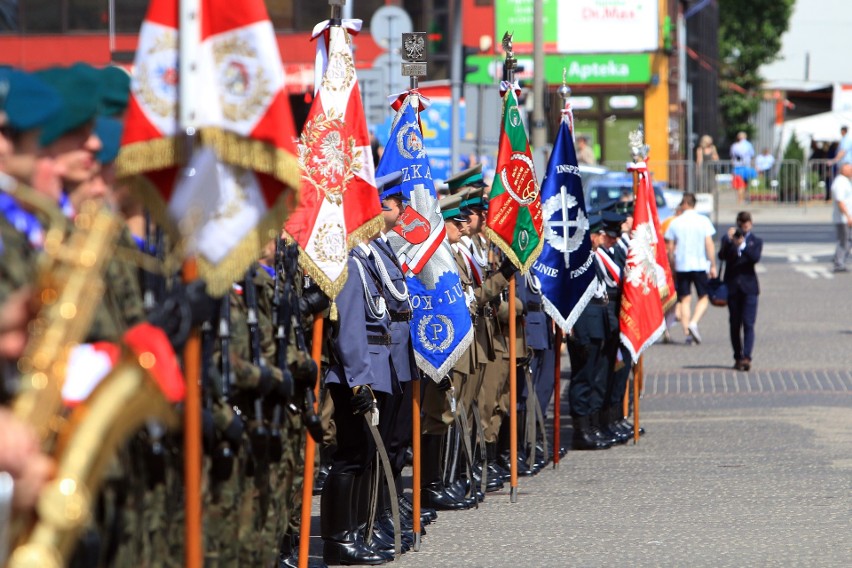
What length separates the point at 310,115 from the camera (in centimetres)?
857

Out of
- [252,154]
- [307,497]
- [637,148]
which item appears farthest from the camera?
[637,148]

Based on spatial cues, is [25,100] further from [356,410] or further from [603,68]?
[603,68]

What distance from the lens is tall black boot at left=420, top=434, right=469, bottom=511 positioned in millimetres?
10836

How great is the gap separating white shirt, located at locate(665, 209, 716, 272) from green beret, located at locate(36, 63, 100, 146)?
1681 centimetres

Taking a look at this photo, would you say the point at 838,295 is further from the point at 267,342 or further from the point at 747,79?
the point at 747,79

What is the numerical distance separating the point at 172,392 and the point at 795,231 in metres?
37.8

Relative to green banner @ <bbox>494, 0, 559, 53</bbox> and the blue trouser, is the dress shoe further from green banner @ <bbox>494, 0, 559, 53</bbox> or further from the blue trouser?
green banner @ <bbox>494, 0, 559, 53</bbox>

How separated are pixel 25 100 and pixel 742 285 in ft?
47.7

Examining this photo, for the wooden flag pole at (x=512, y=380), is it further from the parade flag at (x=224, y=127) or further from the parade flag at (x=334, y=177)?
the parade flag at (x=224, y=127)

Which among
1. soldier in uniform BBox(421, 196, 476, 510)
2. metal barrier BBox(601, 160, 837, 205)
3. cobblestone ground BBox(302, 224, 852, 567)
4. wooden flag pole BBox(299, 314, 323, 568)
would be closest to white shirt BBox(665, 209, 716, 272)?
cobblestone ground BBox(302, 224, 852, 567)

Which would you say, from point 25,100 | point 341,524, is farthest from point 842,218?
point 25,100

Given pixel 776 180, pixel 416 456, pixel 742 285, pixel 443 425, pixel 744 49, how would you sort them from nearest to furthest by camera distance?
pixel 416 456 → pixel 443 425 → pixel 742 285 → pixel 776 180 → pixel 744 49

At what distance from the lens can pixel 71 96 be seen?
15.4ft

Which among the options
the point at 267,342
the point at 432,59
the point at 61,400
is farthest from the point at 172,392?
the point at 432,59
